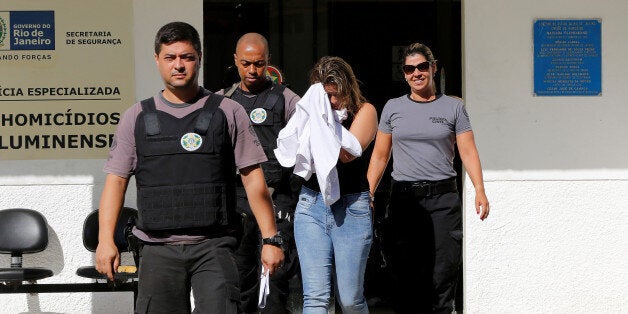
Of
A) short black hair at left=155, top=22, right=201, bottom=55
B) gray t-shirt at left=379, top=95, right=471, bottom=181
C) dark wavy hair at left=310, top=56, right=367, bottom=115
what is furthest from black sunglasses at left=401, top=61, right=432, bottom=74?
short black hair at left=155, top=22, right=201, bottom=55

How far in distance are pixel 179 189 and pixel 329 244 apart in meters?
1.29

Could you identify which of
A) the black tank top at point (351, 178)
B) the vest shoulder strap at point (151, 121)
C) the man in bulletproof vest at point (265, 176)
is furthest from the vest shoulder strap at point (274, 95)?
the vest shoulder strap at point (151, 121)

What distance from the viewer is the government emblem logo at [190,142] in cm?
462

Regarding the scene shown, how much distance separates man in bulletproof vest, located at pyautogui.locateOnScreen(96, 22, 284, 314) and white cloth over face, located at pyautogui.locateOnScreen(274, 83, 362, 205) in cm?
83

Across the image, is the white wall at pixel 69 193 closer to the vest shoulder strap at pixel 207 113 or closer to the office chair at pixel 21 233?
the office chair at pixel 21 233

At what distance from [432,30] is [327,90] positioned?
2398mm

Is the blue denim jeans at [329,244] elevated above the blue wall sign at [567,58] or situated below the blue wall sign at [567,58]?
below

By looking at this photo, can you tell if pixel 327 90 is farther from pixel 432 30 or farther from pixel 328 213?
pixel 432 30

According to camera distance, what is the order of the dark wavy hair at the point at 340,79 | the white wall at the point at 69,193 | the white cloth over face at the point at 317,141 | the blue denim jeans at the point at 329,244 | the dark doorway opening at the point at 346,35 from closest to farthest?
the white cloth over face at the point at 317,141 < the blue denim jeans at the point at 329,244 < the dark wavy hair at the point at 340,79 < the white wall at the point at 69,193 < the dark doorway opening at the point at 346,35

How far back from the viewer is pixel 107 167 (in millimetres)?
4711

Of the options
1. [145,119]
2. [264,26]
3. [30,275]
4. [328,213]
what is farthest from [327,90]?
[30,275]

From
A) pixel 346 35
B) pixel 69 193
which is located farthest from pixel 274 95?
pixel 69 193

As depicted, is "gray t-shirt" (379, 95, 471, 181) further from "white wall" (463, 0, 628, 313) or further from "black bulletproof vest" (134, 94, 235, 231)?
"black bulletproof vest" (134, 94, 235, 231)

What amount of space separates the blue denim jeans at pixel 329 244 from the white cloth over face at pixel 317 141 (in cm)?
11
